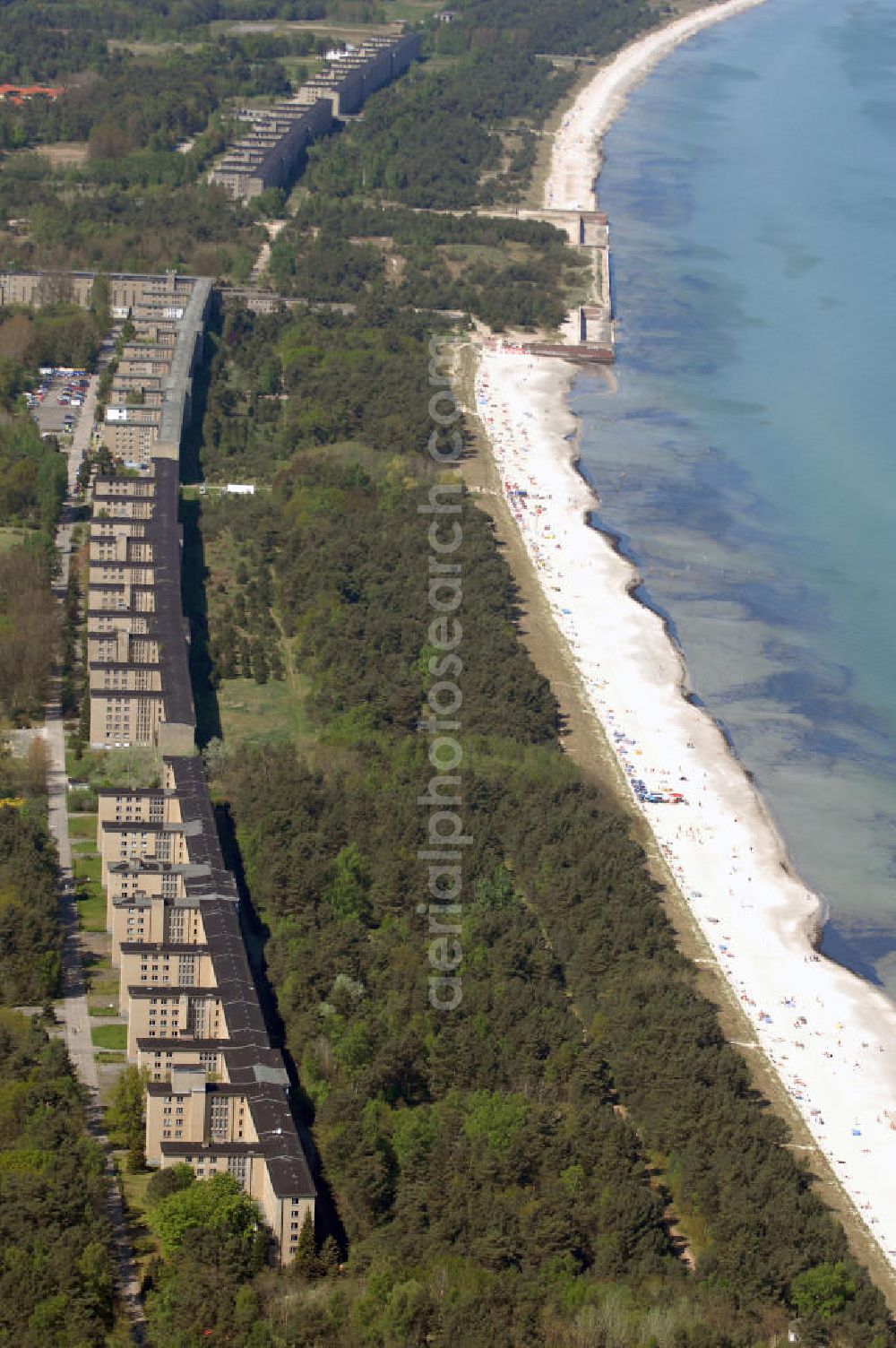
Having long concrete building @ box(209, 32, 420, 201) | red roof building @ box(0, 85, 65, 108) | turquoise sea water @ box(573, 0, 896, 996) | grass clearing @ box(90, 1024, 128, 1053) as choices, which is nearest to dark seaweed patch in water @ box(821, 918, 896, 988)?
turquoise sea water @ box(573, 0, 896, 996)

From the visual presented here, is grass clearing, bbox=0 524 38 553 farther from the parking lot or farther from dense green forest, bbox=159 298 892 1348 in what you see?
the parking lot

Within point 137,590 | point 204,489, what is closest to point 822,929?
point 137,590

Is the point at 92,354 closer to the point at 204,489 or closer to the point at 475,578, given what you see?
the point at 204,489

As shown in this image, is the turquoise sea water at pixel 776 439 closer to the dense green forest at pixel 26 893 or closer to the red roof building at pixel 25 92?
the dense green forest at pixel 26 893

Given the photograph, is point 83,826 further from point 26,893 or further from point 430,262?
point 430,262

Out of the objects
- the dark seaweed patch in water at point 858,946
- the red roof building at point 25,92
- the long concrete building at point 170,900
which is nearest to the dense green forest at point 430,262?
the red roof building at point 25,92

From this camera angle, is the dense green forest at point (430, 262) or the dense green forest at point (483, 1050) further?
the dense green forest at point (430, 262)
